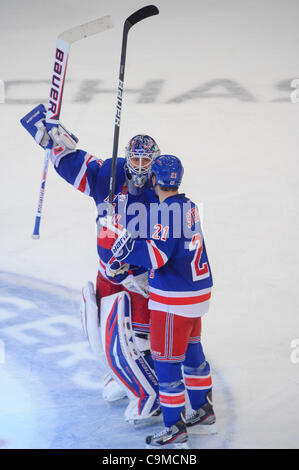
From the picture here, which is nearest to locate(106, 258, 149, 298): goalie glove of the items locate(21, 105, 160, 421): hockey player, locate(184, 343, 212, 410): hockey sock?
locate(21, 105, 160, 421): hockey player

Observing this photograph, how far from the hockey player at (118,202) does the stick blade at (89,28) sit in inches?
15.4

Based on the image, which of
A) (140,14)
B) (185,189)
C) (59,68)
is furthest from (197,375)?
(185,189)

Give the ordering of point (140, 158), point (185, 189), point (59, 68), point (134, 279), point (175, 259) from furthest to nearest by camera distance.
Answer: point (185, 189), point (59, 68), point (134, 279), point (140, 158), point (175, 259)

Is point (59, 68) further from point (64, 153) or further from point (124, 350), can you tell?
point (124, 350)

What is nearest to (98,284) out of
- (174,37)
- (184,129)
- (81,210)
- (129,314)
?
(129,314)

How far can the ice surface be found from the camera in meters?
3.70

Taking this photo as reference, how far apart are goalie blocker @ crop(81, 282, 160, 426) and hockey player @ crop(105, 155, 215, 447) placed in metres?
0.20

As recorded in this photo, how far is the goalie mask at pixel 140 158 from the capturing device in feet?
11.4

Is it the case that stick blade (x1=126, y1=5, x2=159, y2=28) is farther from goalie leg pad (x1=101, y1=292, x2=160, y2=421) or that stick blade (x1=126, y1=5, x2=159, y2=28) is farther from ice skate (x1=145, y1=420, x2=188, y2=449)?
ice skate (x1=145, y1=420, x2=188, y2=449)

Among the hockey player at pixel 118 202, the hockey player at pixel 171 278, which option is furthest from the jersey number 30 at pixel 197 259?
the hockey player at pixel 118 202

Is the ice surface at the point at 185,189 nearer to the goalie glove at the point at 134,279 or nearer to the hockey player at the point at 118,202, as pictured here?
the hockey player at the point at 118,202

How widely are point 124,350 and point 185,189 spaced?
2.54m

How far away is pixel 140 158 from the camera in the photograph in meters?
3.48
